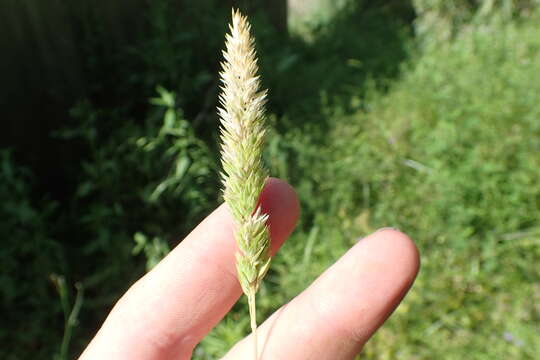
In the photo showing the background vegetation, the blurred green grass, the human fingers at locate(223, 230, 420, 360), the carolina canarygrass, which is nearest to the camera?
the carolina canarygrass

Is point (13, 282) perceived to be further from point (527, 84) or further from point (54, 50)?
point (527, 84)

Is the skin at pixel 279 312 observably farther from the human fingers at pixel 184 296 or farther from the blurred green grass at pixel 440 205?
the blurred green grass at pixel 440 205

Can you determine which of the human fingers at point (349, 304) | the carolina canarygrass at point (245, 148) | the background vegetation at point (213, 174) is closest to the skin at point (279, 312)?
the human fingers at point (349, 304)

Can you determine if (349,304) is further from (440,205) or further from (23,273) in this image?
(23,273)

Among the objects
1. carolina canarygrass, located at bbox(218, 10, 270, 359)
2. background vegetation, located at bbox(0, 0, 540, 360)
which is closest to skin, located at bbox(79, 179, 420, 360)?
carolina canarygrass, located at bbox(218, 10, 270, 359)

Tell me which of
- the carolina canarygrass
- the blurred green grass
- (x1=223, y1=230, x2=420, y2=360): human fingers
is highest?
the carolina canarygrass

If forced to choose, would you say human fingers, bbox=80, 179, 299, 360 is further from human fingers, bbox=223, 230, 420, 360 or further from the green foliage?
the green foliage

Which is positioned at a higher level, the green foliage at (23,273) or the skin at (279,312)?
the skin at (279,312)
